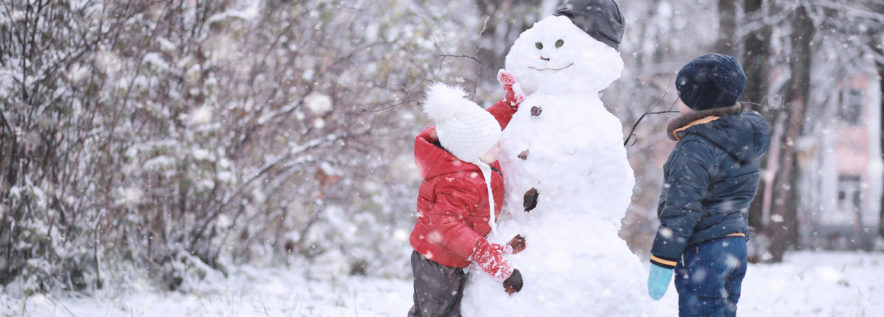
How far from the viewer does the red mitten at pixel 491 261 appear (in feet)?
7.05

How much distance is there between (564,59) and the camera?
7.84 feet

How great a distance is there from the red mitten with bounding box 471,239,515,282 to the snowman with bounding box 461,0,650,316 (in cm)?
10

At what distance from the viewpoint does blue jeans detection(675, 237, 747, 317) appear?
89.0 inches

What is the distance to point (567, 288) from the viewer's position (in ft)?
7.11

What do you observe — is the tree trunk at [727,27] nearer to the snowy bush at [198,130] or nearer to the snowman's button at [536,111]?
the snowy bush at [198,130]

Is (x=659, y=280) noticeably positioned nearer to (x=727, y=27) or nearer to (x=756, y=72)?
(x=756, y=72)

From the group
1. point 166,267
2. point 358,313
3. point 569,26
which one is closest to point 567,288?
point 569,26

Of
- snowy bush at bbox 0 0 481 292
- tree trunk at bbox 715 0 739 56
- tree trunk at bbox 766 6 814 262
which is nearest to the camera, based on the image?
snowy bush at bbox 0 0 481 292

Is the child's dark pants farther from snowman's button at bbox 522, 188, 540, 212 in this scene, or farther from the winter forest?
the winter forest

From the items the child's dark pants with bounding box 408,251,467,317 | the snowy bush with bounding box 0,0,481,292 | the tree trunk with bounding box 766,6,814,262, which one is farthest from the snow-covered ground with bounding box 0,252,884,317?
the child's dark pants with bounding box 408,251,467,317

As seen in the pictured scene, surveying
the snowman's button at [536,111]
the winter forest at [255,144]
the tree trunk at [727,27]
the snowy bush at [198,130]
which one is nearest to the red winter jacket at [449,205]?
the snowman's button at [536,111]

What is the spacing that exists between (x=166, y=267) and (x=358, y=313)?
5.97 feet

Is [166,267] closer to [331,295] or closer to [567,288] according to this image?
[331,295]

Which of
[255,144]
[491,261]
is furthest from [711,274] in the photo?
[255,144]
